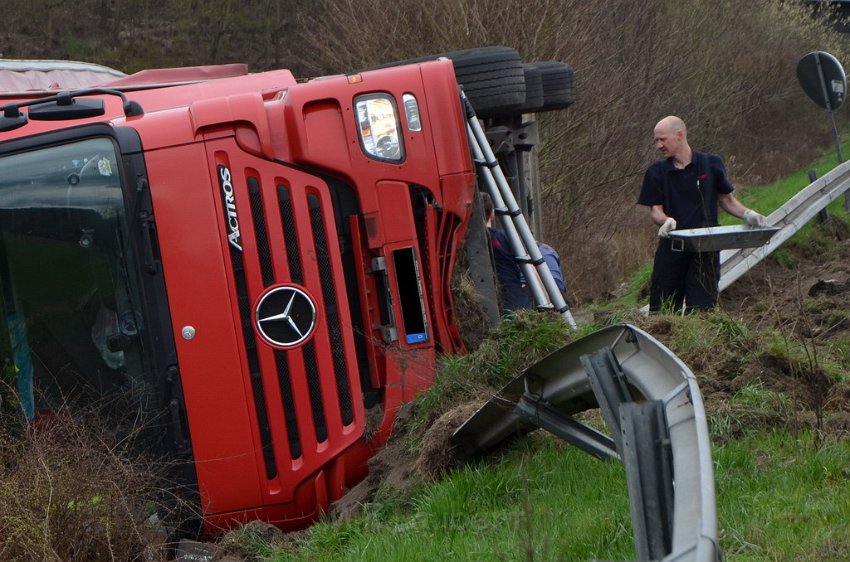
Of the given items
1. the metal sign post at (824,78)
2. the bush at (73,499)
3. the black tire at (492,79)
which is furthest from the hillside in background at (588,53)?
the bush at (73,499)

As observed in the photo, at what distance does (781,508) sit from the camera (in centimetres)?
414

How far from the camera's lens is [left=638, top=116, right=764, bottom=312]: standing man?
26.8 feet

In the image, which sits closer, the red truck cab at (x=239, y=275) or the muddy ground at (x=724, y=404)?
the muddy ground at (x=724, y=404)

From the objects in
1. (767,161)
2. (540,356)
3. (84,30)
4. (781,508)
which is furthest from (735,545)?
(84,30)

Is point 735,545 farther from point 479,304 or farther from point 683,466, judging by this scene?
point 479,304

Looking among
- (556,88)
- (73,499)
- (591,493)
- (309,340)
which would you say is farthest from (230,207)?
(556,88)

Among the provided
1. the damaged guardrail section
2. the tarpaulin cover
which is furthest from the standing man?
the damaged guardrail section

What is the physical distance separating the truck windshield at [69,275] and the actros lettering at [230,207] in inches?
18.3

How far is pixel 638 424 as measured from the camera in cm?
319

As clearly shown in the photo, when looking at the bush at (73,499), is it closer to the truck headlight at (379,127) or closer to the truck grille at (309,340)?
the truck grille at (309,340)

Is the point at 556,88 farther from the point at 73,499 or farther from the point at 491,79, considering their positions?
the point at 73,499

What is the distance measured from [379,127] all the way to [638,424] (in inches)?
117

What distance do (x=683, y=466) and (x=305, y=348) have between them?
2.85 m

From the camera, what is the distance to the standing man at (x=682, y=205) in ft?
26.8
